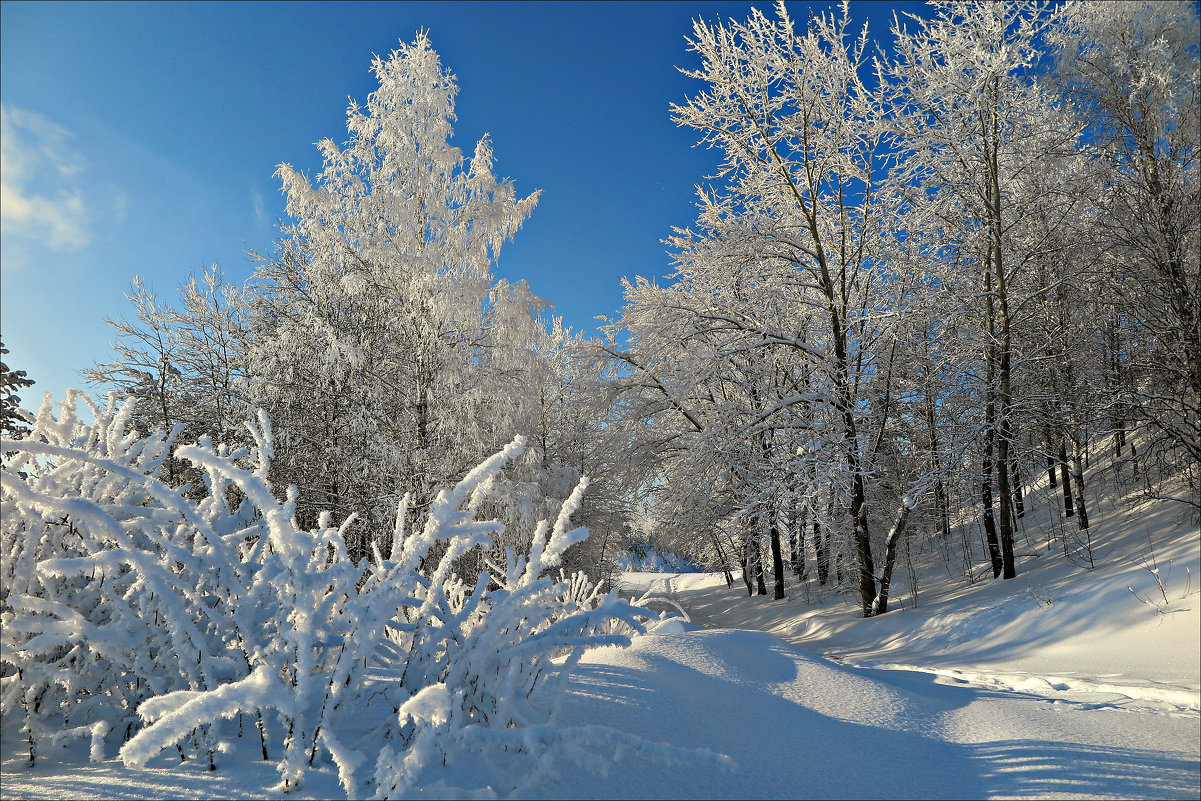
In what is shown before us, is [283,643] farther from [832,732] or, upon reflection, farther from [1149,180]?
[1149,180]

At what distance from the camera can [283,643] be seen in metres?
1.85

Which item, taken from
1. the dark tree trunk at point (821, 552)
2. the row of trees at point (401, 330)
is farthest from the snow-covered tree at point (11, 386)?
the dark tree trunk at point (821, 552)

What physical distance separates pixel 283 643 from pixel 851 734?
2.02 metres

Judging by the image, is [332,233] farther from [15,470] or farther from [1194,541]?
[1194,541]

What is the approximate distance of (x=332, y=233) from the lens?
10.5m

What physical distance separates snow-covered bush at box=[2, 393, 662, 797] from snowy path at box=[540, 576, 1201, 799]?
33cm

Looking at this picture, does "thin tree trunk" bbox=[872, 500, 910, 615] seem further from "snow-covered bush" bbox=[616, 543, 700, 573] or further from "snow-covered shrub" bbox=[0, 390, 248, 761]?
"snow-covered bush" bbox=[616, 543, 700, 573]

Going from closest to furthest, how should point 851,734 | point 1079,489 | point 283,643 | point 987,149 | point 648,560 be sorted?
point 283,643, point 851,734, point 987,149, point 1079,489, point 648,560

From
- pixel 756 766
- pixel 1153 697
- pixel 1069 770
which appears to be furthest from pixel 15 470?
pixel 1153 697

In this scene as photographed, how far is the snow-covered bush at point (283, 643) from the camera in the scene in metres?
1.59

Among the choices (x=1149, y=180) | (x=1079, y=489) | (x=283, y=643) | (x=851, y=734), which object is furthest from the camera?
(x=1079, y=489)

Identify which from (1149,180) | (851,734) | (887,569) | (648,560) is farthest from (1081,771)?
(648,560)

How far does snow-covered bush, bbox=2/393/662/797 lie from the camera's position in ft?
5.23

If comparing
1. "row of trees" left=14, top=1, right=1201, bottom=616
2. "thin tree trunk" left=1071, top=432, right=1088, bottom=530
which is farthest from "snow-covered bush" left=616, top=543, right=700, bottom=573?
Answer: "thin tree trunk" left=1071, top=432, right=1088, bottom=530
